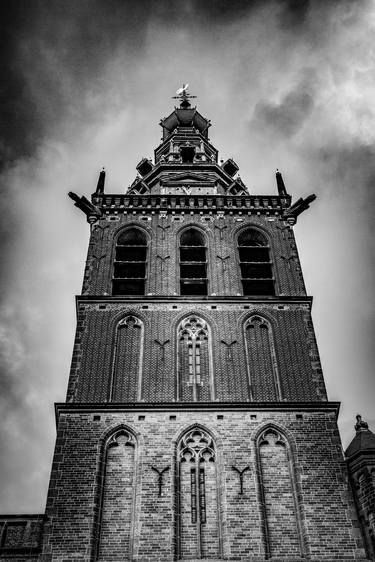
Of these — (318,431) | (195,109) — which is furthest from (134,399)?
(195,109)

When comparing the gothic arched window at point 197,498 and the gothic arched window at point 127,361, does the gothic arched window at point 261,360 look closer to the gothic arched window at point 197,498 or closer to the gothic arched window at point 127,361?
the gothic arched window at point 197,498

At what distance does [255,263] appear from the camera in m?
25.5

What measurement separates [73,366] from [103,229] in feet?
24.7

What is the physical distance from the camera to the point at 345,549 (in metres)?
16.4

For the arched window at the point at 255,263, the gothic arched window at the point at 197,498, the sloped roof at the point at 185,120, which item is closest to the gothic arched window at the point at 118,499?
the gothic arched window at the point at 197,498

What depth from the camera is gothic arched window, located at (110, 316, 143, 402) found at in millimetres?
20109

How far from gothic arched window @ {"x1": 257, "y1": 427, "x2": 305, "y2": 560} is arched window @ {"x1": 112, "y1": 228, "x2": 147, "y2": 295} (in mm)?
8005

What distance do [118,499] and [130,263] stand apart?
990 centimetres

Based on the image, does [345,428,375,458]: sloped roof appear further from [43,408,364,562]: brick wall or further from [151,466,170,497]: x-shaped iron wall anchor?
[151,466,170,497]: x-shaped iron wall anchor

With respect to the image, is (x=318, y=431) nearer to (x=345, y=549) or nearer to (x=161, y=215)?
(x=345, y=549)

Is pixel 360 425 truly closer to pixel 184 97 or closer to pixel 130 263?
pixel 130 263

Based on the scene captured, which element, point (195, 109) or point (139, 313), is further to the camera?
point (195, 109)

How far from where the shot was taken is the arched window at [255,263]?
25109mm

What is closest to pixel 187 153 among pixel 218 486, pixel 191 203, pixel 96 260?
pixel 191 203
